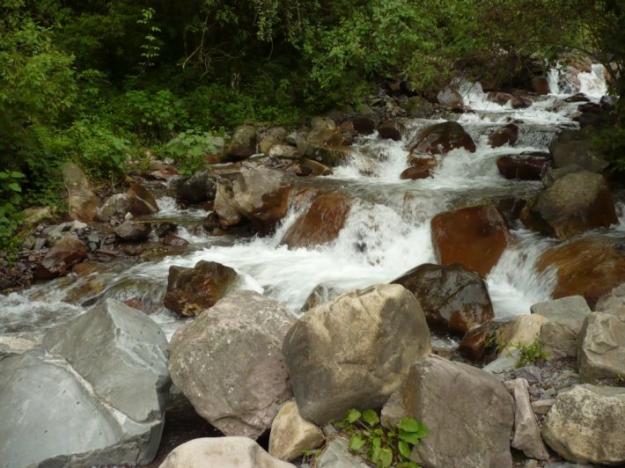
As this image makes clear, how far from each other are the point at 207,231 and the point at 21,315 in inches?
127

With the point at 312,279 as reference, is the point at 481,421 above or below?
above

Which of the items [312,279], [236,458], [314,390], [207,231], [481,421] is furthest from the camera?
[207,231]

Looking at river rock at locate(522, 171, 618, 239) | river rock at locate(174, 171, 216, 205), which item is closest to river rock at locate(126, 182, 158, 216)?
river rock at locate(174, 171, 216, 205)

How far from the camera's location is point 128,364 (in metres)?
3.94

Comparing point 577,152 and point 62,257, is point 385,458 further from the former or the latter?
point 577,152

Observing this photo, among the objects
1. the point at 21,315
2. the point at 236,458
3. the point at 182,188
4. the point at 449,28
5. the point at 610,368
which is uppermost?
the point at 449,28

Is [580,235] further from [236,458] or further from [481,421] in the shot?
[236,458]

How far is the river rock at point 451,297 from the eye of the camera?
5977mm

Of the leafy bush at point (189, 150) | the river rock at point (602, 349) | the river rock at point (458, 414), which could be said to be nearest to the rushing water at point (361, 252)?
the leafy bush at point (189, 150)

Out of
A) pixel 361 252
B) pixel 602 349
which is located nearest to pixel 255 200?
pixel 361 252

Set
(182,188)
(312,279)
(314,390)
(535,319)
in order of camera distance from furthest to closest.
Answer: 1. (182,188)
2. (312,279)
3. (535,319)
4. (314,390)

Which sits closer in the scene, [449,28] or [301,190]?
[301,190]

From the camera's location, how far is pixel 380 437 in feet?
11.3

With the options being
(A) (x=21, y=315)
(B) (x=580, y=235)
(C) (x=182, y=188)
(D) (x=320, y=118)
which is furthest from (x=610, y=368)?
(D) (x=320, y=118)
